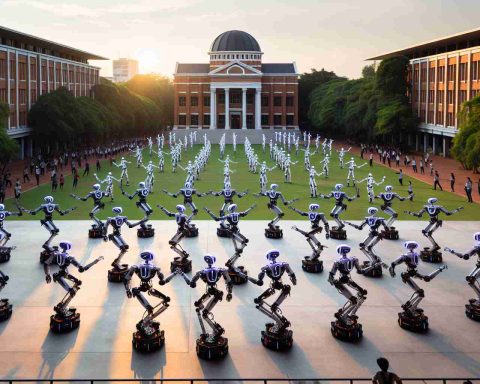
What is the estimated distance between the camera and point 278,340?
1433 centimetres

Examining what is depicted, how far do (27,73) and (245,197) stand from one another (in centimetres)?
3485

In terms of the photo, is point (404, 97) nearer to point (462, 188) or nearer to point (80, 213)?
point (462, 188)

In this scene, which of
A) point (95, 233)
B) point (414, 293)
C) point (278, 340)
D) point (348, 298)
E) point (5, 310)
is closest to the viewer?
point (278, 340)

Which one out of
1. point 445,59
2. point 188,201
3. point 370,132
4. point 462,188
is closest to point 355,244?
point 188,201

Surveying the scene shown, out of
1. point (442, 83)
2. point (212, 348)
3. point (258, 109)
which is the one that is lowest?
point (212, 348)

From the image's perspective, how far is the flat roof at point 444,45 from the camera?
64.0 metres

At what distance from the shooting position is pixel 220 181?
161 ft

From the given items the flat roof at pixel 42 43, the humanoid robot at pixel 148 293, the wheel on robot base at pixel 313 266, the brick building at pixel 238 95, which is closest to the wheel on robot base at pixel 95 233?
the wheel on robot base at pixel 313 266

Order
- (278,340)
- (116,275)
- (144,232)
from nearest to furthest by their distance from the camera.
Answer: (278,340) < (116,275) < (144,232)

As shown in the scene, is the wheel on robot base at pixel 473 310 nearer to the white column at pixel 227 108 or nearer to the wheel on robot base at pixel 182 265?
the wheel on robot base at pixel 182 265

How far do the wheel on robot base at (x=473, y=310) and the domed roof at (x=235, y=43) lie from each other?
333 ft

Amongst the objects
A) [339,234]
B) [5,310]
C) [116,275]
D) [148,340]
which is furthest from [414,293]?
[5,310]

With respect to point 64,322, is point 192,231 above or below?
above

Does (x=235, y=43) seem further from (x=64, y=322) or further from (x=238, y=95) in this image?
(x=64, y=322)
